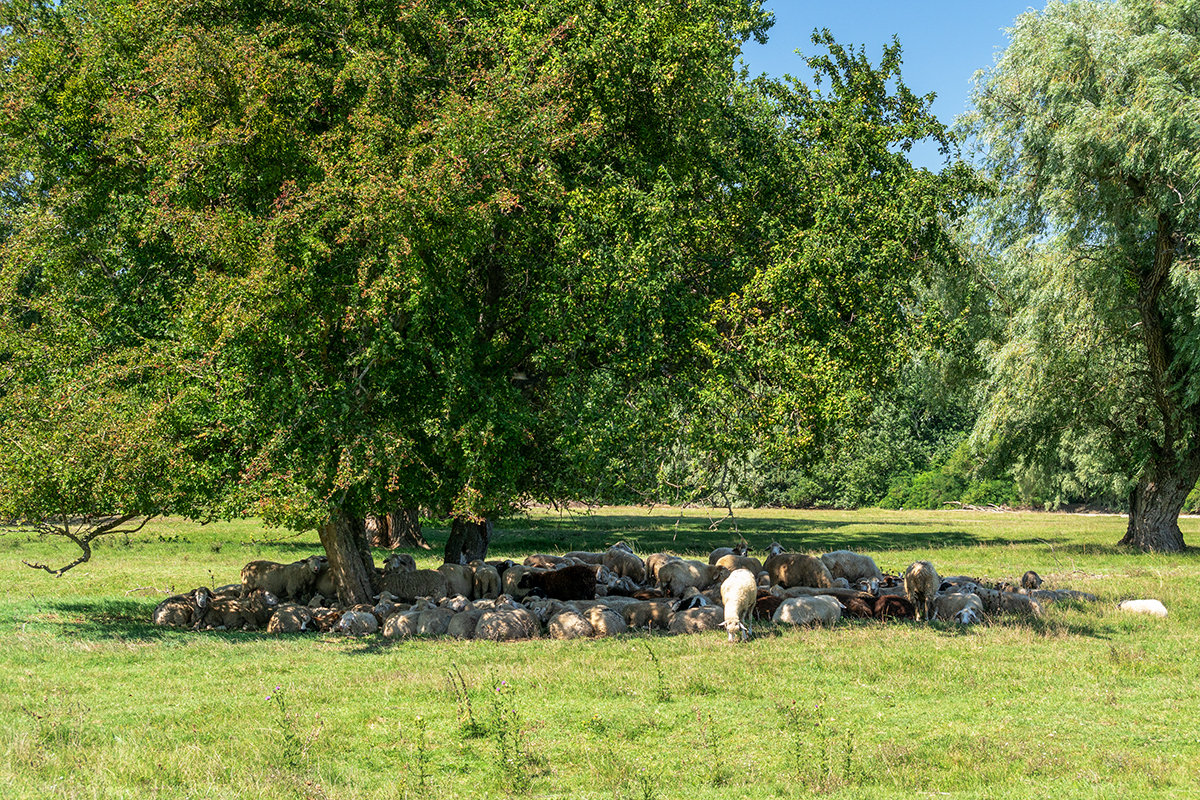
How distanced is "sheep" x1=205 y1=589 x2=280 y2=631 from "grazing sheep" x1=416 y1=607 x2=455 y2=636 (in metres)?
3.01

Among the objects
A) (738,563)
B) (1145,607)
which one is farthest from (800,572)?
(1145,607)

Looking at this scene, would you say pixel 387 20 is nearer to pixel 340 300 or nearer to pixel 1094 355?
pixel 340 300

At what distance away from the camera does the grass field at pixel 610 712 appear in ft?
25.3

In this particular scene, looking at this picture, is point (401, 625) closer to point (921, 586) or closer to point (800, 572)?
point (800, 572)

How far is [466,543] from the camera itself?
78.1ft

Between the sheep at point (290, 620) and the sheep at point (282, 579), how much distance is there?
182cm

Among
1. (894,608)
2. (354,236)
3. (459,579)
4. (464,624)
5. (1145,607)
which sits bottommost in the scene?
(464,624)

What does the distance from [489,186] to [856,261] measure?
242 inches

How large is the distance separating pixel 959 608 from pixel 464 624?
8.62m

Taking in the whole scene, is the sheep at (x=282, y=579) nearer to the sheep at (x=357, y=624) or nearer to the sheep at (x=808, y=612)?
the sheep at (x=357, y=624)

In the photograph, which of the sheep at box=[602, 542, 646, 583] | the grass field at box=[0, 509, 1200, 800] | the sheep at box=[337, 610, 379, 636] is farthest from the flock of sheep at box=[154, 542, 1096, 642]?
the grass field at box=[0, 509, 1200, 800]

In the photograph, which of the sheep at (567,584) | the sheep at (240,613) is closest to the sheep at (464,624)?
the sheep at (567,584)

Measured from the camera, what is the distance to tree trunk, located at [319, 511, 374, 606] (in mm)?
17578

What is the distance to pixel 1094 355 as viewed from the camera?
91.1 feet
